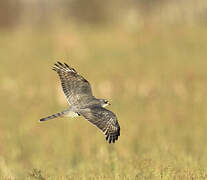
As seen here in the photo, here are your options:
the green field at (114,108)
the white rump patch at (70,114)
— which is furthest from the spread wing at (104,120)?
the green field at (114,108)

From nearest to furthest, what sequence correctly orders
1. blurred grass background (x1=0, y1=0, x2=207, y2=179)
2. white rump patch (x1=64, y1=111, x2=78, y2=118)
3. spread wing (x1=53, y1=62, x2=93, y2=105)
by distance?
white rump patch (x1=64, y1=111, x2=78, y2=118)
spread wing (x1=53, y1=62, x2=93, y2=105)
blurred grass background (x1=0, y1=0, x2=207, y2=179)

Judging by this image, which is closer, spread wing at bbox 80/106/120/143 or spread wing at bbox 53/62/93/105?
spread wing at bbox 80/106/120/143

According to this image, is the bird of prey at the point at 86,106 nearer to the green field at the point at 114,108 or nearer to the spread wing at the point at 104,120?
the spread wing at the point at 104,120

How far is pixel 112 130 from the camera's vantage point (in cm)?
Result: 782

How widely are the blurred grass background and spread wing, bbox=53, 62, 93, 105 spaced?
38.2 inches

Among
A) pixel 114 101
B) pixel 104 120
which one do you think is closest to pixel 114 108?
pixel 114 101

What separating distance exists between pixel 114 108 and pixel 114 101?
428 millimetres

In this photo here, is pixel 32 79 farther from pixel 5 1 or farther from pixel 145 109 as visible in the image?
pixel 5 1

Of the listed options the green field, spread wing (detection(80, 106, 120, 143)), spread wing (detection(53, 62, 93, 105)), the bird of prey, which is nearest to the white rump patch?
the bird of prey

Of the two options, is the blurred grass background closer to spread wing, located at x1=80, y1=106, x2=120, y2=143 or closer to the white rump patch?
spread wing, located at x1=80, y1=106, x2=120, y2=143

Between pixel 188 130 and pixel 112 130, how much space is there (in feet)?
13.0

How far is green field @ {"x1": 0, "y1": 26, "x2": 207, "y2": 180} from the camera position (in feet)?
28.0

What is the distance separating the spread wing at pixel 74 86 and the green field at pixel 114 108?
100cm

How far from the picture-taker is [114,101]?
12648 millimetres
